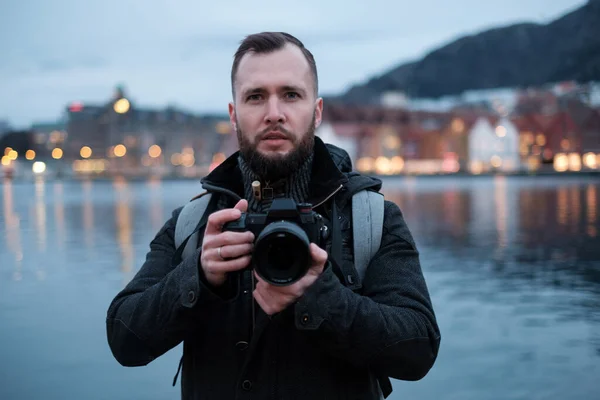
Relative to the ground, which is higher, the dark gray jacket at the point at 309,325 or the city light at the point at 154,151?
the city light at the point at 154,151

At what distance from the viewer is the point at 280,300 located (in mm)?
1939

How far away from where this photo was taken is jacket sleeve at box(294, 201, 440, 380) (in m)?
1.95

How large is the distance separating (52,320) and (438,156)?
96.5 m

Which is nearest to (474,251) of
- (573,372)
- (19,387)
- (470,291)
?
(470,291)

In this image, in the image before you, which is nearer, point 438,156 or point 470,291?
point 470,291

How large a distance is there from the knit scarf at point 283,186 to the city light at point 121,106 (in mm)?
122088

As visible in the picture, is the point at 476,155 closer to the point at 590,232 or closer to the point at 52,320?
the point at 590,232

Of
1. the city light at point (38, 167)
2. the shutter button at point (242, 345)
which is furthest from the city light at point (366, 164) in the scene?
the shutter button at point (242, 345)

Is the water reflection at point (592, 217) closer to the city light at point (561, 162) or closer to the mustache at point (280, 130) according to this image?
the mustache at point (280, 130)

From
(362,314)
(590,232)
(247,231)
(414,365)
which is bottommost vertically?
(590,232)

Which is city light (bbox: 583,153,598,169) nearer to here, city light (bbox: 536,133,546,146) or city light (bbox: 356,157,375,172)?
city light (bbox: 536,133,546,146)

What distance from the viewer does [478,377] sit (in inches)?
217

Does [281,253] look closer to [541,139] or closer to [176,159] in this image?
[541,139]

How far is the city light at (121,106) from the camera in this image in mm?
119750
